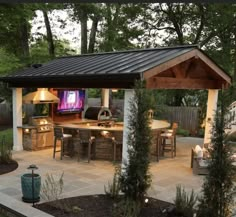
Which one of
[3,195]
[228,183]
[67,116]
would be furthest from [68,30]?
[228,183]

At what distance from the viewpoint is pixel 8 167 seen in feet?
31.1

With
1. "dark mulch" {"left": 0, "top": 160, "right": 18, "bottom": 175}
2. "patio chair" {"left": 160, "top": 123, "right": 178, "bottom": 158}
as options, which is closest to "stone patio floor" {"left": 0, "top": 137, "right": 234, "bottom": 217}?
"dark mulch" {"left": 0, "top": 160, "right": 18, "bottom": 175}

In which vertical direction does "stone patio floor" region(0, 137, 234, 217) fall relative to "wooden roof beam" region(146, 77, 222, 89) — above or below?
below

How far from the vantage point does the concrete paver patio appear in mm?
7578

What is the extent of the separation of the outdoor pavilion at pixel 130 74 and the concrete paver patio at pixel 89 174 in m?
1.12

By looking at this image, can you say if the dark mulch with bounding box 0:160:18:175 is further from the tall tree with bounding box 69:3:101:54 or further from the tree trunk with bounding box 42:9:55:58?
the tree trunk with bounding box 42:9:55:58

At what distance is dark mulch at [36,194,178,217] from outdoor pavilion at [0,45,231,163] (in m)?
2.04

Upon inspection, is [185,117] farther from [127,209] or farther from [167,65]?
[127,209]

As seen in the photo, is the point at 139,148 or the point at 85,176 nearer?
the point at 139,148

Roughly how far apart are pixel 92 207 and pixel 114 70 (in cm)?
381

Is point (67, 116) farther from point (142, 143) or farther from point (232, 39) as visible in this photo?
point (232, 39)

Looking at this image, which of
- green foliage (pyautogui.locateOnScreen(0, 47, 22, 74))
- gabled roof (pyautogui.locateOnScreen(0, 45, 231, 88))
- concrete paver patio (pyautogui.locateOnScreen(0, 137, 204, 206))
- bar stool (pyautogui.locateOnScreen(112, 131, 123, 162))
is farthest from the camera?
green foliage (pyautogui.locateOnScreen(0, 47, 22, 74))

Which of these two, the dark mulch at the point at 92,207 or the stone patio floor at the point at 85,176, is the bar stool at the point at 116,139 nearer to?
the stone patio floor at the point at 85,176

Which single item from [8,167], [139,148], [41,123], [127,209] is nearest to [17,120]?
[41,123]
